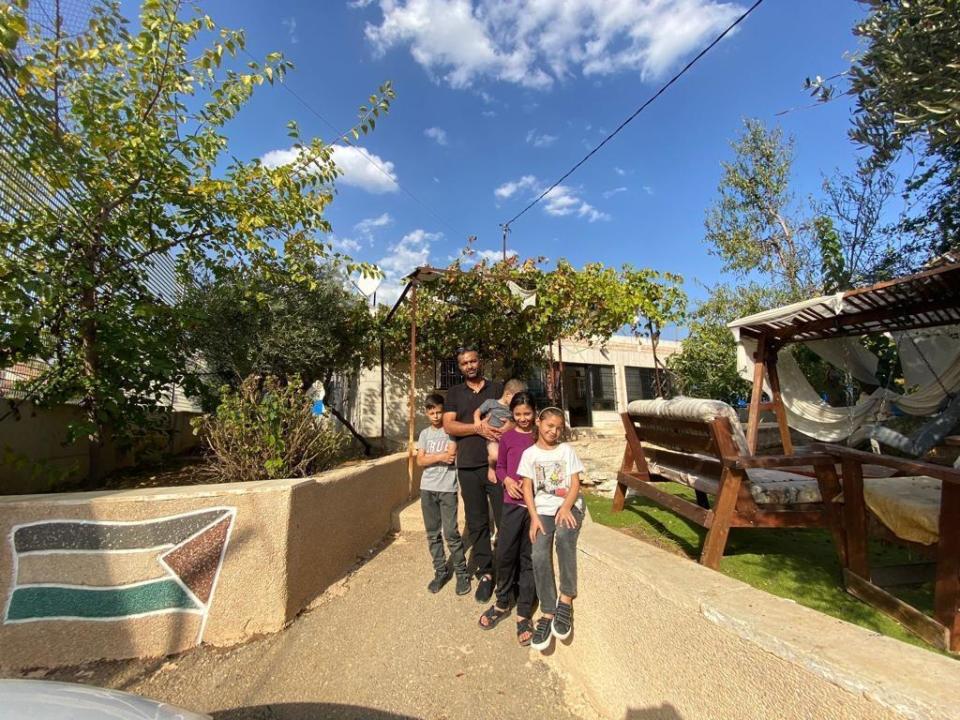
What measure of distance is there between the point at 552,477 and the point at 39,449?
4.69 meters

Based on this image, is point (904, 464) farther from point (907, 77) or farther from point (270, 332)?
point (270, 332)

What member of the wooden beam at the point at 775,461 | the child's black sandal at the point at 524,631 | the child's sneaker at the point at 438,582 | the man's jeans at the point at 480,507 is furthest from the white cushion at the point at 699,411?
the child's sneaker at the point at 438,582

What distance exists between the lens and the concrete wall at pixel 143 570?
274cm

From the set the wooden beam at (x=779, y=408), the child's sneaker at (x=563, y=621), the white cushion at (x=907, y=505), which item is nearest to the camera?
the white cushion at (x=907, y=505)

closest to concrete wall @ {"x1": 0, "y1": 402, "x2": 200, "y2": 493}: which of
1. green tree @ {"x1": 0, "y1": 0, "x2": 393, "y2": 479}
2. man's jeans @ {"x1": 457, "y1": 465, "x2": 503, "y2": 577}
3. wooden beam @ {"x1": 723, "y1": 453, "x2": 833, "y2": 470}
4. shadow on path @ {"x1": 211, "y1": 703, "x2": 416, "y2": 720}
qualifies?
green tree @ {"x1": 0, "y1": 0, "x2": 393, "y2": 479}

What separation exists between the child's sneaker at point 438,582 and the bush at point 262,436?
1.50 metres

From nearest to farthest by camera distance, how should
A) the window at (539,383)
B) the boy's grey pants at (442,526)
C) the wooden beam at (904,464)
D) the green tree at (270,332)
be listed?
the wooden beam at (904,464)
the boy's grey pants at (442,526)
the green tree at (270,332)
the window at (539,383)

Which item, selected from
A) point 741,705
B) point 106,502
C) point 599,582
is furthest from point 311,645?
point 741,705

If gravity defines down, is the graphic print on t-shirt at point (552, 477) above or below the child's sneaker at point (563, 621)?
above

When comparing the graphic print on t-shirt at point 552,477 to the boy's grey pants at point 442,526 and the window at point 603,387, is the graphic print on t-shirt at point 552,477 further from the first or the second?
the window at point 603,387

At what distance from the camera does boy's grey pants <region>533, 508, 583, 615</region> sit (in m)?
2.54

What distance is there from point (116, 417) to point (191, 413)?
10.4ft

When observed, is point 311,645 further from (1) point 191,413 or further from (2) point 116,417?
(1) point 191,413

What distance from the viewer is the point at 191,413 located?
23.6 ft
